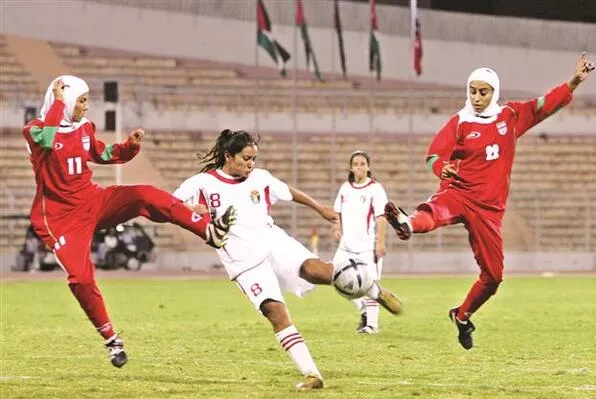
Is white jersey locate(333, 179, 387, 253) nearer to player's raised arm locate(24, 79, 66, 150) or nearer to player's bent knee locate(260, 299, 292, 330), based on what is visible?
player's bent knee locate(260, 299, 292, 330)

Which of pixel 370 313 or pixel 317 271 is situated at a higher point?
pixel 317 271

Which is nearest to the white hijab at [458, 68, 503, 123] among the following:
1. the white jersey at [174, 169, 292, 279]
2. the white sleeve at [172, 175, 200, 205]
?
the white jersey at [174, 169, 292, 279]

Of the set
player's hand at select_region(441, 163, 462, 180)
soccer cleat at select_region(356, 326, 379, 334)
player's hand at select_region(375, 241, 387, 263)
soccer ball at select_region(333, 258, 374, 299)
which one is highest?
player's hand at select_region(441, 163, 462, 180)

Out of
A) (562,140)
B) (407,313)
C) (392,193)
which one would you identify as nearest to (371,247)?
(407,313)

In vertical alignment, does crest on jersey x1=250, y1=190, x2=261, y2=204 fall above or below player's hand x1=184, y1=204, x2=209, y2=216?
above

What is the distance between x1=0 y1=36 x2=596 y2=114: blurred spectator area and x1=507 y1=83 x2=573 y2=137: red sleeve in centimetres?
3688

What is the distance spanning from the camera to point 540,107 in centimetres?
1293

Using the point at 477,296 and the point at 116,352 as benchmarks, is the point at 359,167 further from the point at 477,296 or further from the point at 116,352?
the point at 116,352

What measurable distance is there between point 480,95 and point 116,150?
336cm

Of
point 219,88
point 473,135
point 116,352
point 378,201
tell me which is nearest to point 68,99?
point 116,352

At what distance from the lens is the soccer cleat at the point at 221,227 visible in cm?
1128

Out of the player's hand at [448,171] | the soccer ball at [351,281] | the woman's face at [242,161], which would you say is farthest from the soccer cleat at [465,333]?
the woman's face at [242,161]

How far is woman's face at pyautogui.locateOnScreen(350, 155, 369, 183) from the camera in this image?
57.2 ft

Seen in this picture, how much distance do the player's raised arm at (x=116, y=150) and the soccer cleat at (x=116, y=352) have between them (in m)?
1.55
